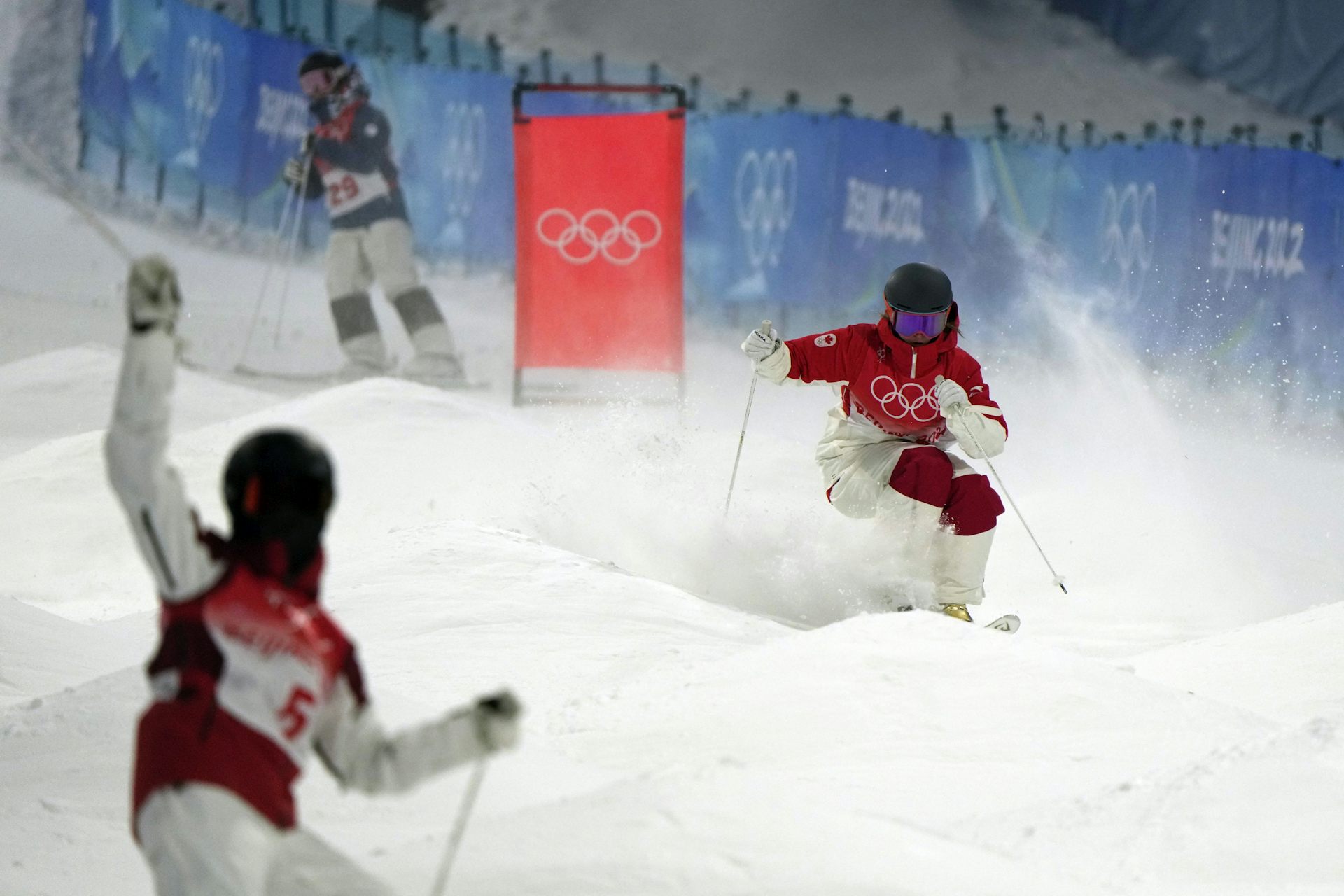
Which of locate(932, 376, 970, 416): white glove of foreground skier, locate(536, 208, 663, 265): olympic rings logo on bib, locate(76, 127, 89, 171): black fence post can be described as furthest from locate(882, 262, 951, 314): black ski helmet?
locate(76, 127, 89, 171): black fence post

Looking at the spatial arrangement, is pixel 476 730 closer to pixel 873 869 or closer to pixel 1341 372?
pixel 873 869

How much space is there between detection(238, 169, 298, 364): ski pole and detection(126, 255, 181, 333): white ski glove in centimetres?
1066

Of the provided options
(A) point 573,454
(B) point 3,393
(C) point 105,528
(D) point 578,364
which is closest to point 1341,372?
(D) point 578,364

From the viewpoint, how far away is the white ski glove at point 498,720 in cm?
192

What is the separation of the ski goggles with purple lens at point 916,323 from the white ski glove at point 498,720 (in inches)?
147

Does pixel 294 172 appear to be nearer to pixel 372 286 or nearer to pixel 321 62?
pixel 321 62

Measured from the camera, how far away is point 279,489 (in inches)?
78.7

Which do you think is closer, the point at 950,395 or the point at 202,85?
→ the point at 950,395

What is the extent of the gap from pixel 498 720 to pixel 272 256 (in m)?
11.2

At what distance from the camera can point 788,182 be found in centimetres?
1253

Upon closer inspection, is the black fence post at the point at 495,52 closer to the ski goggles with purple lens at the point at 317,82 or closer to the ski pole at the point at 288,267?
the ski pole at the point at 288,267

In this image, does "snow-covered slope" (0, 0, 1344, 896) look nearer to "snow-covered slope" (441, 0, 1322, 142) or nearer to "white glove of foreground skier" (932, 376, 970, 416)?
"white glove of foreground skier" (932, 376, 970, 416)

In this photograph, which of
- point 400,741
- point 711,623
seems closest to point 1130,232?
point 711,623

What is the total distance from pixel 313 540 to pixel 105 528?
5689 mm
